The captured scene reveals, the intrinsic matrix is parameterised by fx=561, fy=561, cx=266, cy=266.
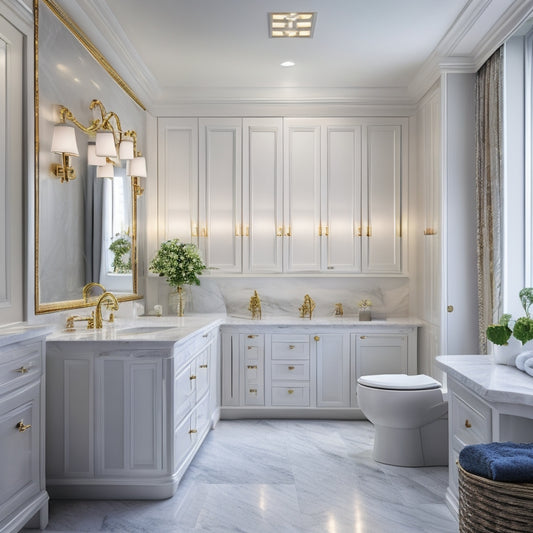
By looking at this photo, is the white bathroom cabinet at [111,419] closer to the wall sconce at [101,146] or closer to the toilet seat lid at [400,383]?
the wall sconce at [101,146]

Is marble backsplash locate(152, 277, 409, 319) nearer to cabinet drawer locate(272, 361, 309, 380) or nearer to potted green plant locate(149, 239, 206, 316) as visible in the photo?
potted green plant locate(149, 239, 206, 316)

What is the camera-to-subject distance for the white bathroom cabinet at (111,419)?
2.79 metres

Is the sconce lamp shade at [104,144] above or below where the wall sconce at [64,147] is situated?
above

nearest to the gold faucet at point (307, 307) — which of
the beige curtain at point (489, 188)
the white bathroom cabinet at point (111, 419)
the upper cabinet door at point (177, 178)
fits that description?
the upper cabinet door at point (177, 178)

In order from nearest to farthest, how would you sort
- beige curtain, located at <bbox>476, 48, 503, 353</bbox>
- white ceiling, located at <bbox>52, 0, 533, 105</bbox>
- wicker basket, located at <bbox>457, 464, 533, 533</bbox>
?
1. wicker basket, located at <bbox>457, 464, 533, 533</bbox>
2. white ceiling, located at <bbox>52, 0, 533, 105</bbox>
3. beige curtain, located at <bbox>476, 48, 503, 353</bbox>

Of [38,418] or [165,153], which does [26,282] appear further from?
[165,153]

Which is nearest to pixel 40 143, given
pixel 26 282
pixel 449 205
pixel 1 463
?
pixel 26 282

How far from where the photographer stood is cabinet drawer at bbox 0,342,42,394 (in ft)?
7.11

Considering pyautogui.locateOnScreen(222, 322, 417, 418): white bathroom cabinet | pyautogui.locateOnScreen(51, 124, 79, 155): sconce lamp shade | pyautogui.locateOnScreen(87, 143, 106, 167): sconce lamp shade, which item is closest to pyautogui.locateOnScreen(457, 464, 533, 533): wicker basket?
pyautogui.locateOnScreen(51, 124, 79, 155): sconce lamp shade

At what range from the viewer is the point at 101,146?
3.33m

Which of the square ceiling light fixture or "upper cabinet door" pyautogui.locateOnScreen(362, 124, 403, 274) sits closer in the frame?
the square ceiling light fixture

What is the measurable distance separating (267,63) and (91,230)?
181cm

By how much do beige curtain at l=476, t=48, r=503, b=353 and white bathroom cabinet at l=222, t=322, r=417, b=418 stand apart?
95 centimetres

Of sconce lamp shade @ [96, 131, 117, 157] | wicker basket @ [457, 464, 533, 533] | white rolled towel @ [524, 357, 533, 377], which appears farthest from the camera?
sconce lamp shade @ [96, 131, 117, 157]
